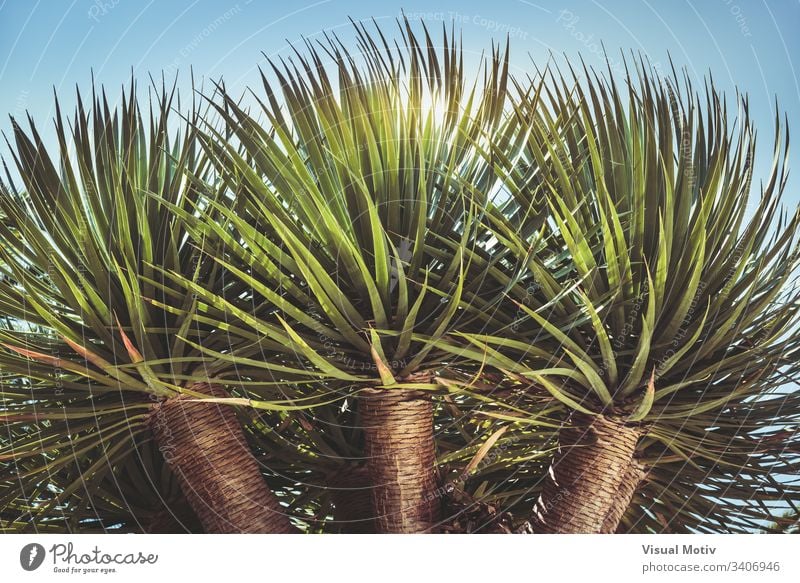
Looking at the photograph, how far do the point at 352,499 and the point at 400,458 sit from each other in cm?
26

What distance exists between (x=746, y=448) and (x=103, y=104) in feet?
4.49

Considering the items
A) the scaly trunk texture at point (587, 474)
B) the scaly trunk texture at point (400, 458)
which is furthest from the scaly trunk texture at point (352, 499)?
the scaly trunk texture at point (587, 474)

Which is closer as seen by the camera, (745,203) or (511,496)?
(745,203)

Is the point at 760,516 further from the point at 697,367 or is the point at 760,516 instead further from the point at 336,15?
the point at 336,15

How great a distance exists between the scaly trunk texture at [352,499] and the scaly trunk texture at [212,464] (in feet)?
0.54

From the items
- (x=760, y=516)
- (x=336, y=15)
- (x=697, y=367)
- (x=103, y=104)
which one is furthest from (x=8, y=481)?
(x=760, y=516)

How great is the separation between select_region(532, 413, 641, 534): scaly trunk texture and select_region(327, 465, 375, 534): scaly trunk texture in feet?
1.04

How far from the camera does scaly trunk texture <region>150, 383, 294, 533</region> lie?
118cm

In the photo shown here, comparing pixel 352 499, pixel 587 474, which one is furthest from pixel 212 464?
pixel 587 474

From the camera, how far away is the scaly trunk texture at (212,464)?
3.88 ft

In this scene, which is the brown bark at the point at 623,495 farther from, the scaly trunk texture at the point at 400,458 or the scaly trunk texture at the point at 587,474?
the scaly trunk texture at the point at 400,458

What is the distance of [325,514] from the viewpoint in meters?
1.46

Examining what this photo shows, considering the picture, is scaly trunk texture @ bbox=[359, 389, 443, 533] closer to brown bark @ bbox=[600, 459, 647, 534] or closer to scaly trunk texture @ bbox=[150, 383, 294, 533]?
scaly trunk texture @ bbox=[150, 383, 294, 533]

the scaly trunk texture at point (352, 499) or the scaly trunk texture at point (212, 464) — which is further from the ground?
the scaly trunk texture at point (212, 464)
